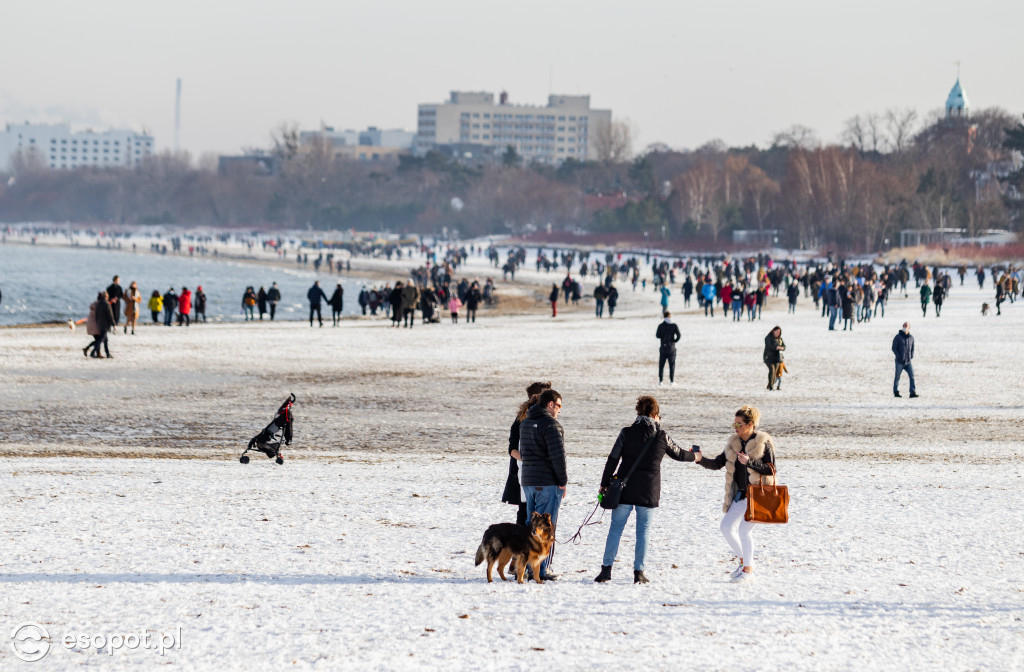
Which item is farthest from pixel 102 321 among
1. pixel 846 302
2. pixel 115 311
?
pixel 846 302

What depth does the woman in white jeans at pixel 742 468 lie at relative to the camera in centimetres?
779

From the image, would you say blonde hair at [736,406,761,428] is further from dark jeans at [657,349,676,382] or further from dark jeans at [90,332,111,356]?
dark jeans at [90,332,111,356]

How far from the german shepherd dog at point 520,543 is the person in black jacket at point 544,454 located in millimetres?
143

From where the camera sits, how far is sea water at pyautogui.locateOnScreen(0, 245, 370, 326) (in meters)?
54.5

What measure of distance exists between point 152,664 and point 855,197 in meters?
89.3

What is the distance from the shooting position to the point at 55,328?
3469 cm

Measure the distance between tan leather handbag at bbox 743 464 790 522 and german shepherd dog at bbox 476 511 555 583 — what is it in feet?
4.63

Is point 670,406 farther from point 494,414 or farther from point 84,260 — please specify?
point 84,260

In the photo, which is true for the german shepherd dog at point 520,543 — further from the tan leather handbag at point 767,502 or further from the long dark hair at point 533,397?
the tan leather handbag at point 767,502

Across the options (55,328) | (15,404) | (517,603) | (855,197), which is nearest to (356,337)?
(55,328)

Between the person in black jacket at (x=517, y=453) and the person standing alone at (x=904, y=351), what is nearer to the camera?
the person in black jacket at (x=517, y=453)

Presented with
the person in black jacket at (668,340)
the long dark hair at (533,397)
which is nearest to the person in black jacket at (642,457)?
the long dark hair at (533,397)

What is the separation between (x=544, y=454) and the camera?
796cm

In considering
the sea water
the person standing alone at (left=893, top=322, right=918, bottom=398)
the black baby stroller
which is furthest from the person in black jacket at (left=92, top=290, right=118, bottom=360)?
the person standing alone at (left=893, top=322, right=918, bottom=398)
